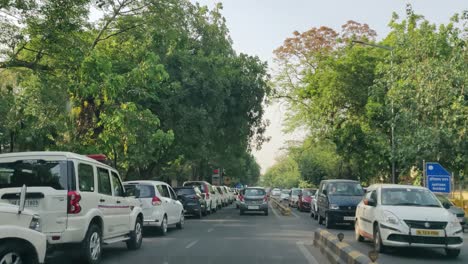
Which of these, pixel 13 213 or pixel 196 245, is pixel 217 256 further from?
pixel 13 213

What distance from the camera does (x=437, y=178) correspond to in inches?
838

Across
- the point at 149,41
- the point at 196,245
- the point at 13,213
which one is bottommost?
the point at 196,245

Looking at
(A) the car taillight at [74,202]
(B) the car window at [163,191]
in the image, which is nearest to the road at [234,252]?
(A) the car taillight at [74,202]

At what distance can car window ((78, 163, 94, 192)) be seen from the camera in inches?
383

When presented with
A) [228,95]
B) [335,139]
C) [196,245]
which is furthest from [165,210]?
[335,139]

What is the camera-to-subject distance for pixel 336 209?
19906 mm

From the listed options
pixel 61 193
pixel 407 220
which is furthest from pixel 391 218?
pixel 61 193

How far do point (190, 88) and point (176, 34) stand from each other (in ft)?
11.0

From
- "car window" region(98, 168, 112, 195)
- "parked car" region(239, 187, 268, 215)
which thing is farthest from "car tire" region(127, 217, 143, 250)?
"parked car" region(239, 187, 268, 215)

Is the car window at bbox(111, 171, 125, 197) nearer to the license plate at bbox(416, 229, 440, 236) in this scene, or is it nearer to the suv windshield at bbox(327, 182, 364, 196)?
the license plate at bbox(416, 229, 440, 236)

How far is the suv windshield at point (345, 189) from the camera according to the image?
2091 centimetres

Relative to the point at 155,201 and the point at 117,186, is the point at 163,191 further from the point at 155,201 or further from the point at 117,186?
the point at 117,186

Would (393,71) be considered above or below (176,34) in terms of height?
below

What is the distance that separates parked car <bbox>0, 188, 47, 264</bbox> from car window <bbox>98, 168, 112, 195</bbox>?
3.15 meters
